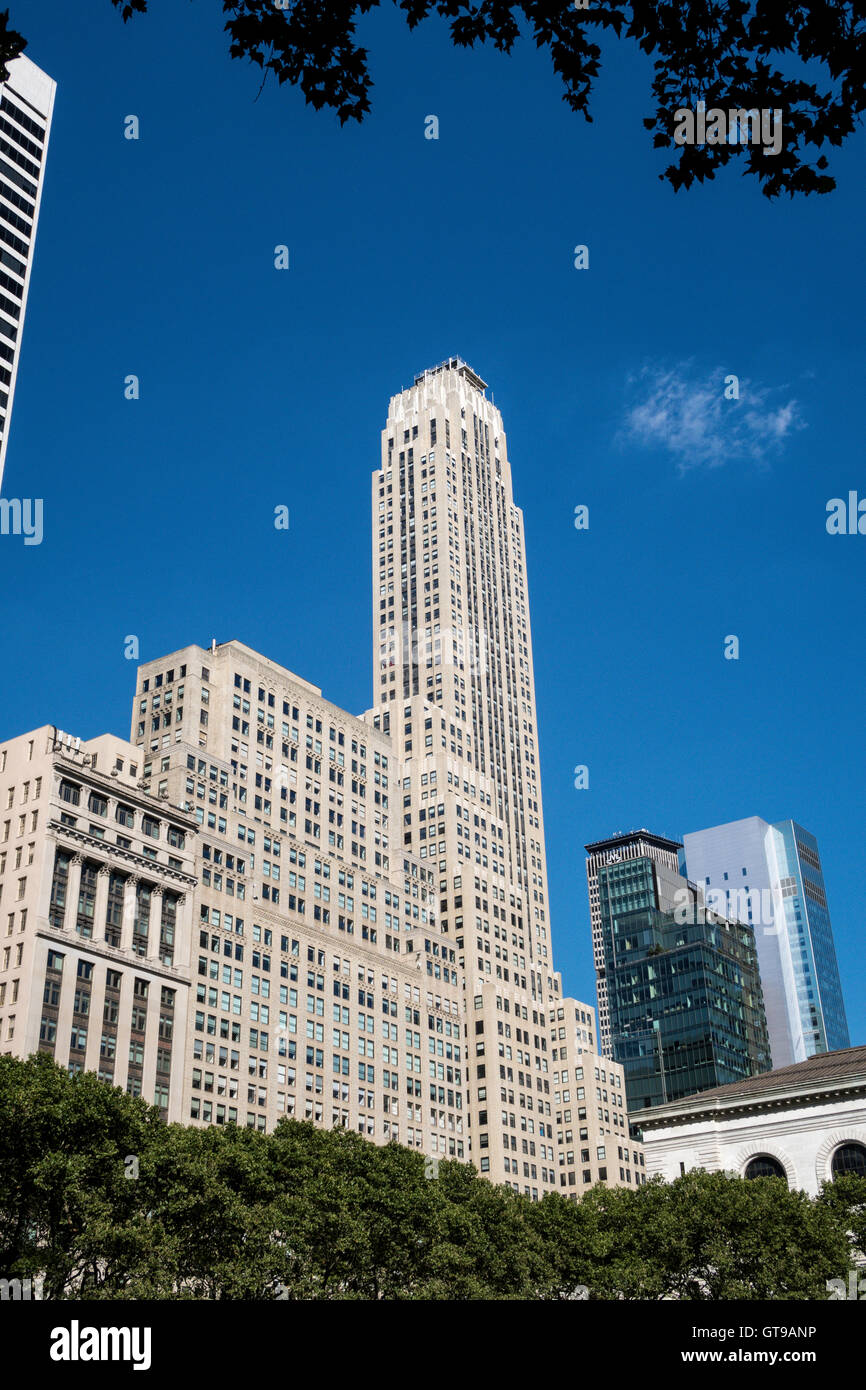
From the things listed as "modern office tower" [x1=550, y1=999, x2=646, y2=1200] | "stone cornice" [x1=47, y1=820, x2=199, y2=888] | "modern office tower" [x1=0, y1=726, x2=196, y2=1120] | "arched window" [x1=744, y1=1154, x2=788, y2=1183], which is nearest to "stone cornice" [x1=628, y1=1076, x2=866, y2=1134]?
"arched window" [x1=744, y1=1154, x2=788, y2=1183]

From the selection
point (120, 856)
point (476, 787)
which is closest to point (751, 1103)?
point (120, 856)

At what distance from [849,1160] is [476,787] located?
337 feet

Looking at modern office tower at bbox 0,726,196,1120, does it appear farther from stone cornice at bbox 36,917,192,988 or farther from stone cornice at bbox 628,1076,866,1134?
stone cornice at bbox 628,1076,866,1134

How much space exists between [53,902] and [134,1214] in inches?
1842

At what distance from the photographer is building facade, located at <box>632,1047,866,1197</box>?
75938 mm

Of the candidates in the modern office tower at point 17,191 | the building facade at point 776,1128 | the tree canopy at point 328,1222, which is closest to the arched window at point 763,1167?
the building facade at point 776,1128

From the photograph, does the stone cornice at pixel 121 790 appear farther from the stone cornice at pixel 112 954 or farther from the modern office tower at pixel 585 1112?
the modern office tower at pixel 585 1112

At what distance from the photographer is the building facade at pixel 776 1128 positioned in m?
75.9

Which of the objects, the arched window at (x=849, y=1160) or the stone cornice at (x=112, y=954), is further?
the stone cornice at (x=112, y=954)

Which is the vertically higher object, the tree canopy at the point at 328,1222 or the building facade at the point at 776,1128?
the building facade at the point at 776,1128

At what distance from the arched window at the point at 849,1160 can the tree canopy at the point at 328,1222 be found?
490 centimetres

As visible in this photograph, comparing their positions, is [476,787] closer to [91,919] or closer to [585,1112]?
[585,1112]
